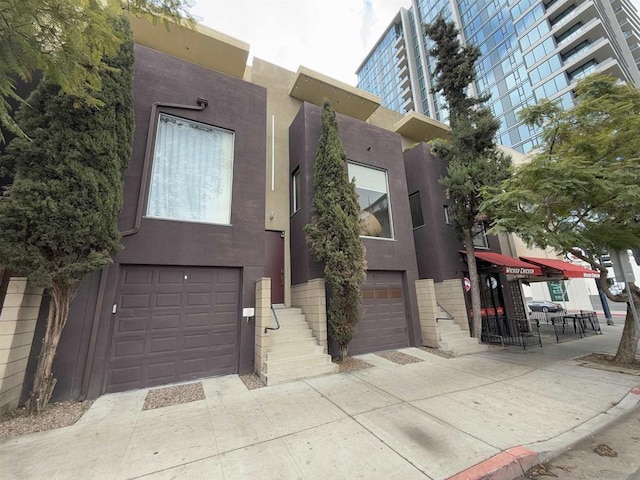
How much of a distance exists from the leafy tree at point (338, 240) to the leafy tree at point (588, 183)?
3.74 metres

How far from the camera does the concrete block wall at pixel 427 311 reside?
8359mm

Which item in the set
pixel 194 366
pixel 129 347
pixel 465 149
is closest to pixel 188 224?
pixel 129 347

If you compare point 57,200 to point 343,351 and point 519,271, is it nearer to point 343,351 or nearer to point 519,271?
point 343,351

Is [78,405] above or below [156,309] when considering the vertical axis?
below

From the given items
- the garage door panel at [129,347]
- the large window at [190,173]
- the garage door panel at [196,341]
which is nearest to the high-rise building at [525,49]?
the large window at [190,173]

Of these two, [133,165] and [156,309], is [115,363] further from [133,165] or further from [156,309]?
[133,165]

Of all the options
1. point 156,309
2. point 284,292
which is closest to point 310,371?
point 284,292

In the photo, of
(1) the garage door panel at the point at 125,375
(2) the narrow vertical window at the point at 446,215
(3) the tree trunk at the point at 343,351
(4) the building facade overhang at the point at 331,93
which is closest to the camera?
(1) the garage door panel at the point at 125,375

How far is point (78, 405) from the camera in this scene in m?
4.46

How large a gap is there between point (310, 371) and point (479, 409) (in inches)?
126

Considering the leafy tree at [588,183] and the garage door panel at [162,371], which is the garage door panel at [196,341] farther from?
the leafy tree at [588,183]

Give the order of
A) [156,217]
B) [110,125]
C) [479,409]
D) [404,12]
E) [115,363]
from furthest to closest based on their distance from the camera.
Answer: [404,12]
[156,217]
[115,363]
[110,125]
[479,409]

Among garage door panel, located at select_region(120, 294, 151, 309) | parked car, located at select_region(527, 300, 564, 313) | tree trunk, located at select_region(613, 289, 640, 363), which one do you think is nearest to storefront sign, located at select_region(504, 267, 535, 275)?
tree trunk, located at select_region(613, 289, 640, 363)

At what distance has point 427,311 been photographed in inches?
338
